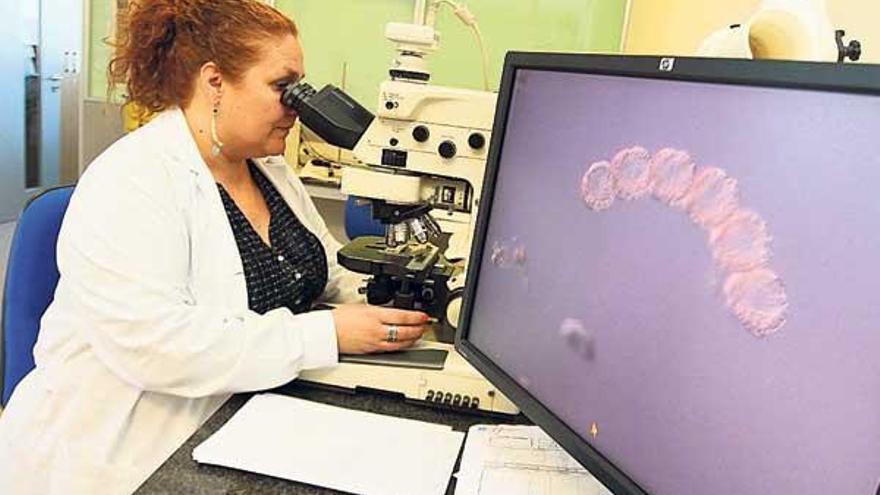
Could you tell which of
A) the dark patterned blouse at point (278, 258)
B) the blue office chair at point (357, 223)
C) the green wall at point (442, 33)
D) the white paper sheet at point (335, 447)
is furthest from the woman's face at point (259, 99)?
the green wall at point (442, 33)

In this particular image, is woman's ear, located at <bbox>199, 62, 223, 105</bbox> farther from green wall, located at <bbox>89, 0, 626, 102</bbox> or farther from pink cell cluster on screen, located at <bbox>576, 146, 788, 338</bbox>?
green wall, located at <bbox>89, 0, 626, 102</bbox>

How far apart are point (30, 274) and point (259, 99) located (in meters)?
0.49

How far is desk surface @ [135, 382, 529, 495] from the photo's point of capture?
0.82 metres

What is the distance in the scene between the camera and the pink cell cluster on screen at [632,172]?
0.65 meters

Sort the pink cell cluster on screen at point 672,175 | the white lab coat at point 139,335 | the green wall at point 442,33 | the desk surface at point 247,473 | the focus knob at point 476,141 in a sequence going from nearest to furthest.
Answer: the pink cell cluster on screen at point 672,175
the desk surface at point 247,473
the white lab coat at point 139,335
the focus knob at point 476,141
the green wall at point 442,33

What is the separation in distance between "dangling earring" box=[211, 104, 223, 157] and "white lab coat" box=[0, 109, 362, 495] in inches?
2.6

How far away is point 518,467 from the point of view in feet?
2.89

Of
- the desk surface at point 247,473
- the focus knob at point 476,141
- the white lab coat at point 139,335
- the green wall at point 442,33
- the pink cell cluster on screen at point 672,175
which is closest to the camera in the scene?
the pink cell cluster on screen at point 672,175

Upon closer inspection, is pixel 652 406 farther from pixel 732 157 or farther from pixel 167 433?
pixel 167 433

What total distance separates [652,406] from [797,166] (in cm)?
23

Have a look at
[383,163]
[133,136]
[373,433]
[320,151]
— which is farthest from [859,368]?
[320,151]

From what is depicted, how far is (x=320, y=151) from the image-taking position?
10.4ft

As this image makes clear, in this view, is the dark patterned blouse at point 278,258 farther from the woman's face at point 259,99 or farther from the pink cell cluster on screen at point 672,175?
the pink cell cluster on screen at point 672,175

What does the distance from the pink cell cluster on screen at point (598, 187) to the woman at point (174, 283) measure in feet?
1.65
